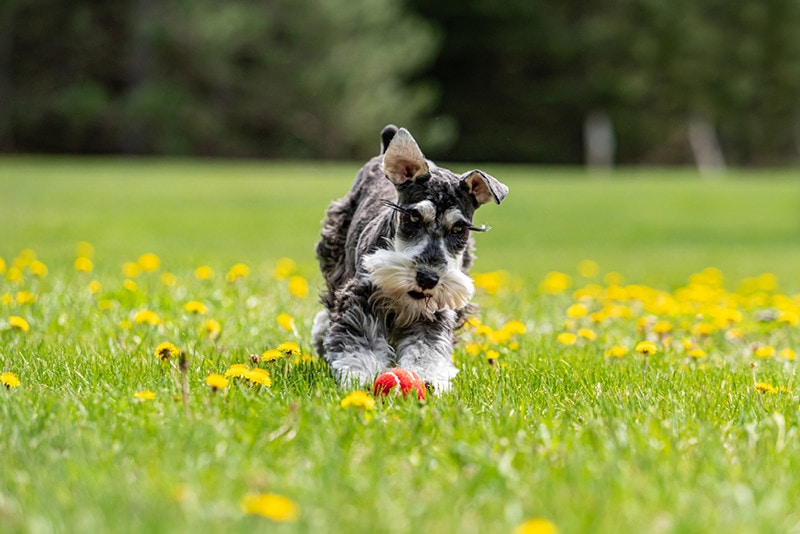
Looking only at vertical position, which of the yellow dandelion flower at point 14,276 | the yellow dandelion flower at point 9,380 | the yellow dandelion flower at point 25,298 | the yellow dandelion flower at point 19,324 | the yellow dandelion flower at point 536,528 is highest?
the yellow dandelion flower at point 536,528

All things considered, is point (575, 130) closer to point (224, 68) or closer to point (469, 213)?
point (224, 68)

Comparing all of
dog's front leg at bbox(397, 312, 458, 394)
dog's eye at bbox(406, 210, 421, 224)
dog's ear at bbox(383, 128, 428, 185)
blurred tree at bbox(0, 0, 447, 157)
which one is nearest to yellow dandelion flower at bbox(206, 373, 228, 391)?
dog's front leg at bbox(397, 312, 458, 394)

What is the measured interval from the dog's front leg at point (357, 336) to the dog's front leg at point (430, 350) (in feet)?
0.32

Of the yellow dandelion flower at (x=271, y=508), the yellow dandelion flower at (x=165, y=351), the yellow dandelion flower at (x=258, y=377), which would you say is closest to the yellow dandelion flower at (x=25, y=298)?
the yellow dandelion flower at (x=165, y=351)

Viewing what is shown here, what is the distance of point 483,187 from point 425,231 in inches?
14.4

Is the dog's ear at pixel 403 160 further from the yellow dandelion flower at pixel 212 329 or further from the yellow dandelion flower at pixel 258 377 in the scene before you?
the yellow dandelion flower at pixel 212 329

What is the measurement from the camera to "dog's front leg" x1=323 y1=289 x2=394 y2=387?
4227 mm

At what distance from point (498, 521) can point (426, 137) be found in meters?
40.6

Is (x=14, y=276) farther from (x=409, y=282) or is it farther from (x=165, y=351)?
(x=409, y=282)

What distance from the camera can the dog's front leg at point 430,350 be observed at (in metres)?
4.09

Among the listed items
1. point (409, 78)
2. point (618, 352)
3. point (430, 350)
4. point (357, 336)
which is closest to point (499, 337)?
point (618, 352)

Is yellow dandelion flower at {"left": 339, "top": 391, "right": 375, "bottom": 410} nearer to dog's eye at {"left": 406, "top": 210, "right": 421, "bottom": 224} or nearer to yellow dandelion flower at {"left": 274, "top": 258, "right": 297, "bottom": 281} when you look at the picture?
dog's eye at {"left": 406, "top": 210, "right": 421, "bottom": 224}

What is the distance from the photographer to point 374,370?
4.18 meters

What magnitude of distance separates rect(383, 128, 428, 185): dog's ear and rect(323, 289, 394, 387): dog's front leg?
608 millimetres
